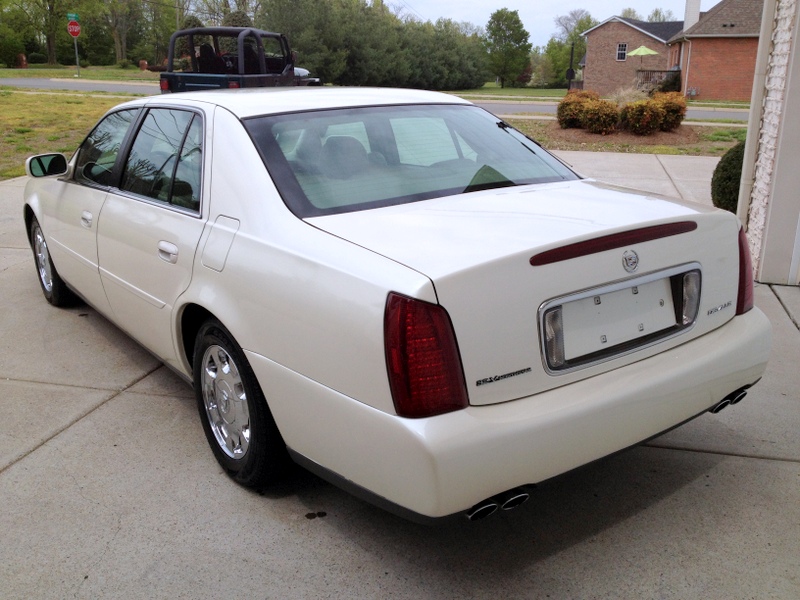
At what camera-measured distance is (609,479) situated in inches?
132

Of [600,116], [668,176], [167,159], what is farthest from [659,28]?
[167,159]

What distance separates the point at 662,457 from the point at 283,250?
1.93 metres

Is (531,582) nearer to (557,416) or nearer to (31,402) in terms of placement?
(557,416)

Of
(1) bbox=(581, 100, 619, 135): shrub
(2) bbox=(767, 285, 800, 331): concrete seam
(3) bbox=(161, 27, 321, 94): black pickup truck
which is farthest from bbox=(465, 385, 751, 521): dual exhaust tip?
(1) bbox=(581, 100, 619, 135): shrub

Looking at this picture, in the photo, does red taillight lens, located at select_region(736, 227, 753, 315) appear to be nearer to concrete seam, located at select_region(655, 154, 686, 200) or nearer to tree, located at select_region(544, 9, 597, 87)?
concrete seam, located at select_region(655, 154, 686, 200)

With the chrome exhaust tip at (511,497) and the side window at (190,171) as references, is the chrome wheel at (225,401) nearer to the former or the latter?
the side window at (190,171)

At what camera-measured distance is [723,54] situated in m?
44.7

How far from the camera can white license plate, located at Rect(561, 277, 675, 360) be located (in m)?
2.53

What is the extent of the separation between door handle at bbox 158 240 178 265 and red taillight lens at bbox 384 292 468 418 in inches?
55.8

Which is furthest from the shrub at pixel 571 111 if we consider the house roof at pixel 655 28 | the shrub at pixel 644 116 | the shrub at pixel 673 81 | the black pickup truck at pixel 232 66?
the house roof at pixel 655 28

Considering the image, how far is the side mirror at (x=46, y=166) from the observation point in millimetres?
4906

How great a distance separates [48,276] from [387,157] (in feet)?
11.3

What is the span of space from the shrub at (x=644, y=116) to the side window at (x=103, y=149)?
1409 centimetres

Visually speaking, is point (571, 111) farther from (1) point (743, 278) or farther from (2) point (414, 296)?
(2) point (414, 296)
